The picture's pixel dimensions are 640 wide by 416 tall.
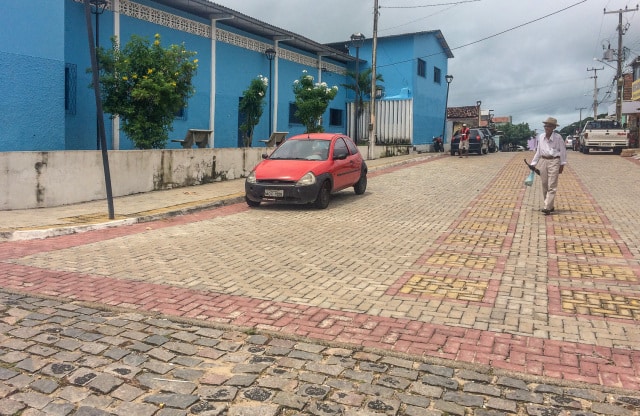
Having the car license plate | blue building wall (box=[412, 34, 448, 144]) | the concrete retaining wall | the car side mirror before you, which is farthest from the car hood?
blue building wall (box=[412, 34, 448, 144])

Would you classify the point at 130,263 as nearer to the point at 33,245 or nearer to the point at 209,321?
the point at 33,245

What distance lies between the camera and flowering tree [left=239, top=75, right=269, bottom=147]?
19.9 meters

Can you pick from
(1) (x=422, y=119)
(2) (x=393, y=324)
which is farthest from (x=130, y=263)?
(1) (x=422, y=119)

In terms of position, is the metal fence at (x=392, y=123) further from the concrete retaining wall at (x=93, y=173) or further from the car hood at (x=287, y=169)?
the car hood at (x=287, y=169)

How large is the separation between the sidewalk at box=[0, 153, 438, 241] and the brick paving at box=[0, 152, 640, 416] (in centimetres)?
44

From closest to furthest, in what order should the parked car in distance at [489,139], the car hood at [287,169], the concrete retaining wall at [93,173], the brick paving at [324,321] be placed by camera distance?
the brick paving at [324,321], the concrete retaining wall at [93,173], the car hood at [287,169], the parked car in distance at [489,139]

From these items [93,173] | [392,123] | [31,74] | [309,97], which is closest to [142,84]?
[31,74]

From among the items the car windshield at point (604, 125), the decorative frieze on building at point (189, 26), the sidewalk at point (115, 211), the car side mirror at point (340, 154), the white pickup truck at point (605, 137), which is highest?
the decorative frieze on building at point (189, 26)

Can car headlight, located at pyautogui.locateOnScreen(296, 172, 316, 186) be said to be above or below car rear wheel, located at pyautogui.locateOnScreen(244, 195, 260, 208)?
above

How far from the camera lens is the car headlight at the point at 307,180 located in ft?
36.6

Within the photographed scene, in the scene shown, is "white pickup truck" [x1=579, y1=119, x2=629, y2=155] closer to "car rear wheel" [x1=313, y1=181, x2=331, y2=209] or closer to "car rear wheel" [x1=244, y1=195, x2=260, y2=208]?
"car rear wheel" [x1=313, y1=181, x2=331, y2=209]

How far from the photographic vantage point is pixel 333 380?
358 cm

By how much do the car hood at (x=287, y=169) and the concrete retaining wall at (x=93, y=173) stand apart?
118 inches

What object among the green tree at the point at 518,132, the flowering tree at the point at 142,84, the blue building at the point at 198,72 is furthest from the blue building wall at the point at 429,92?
the green tree at the point at 518,132
